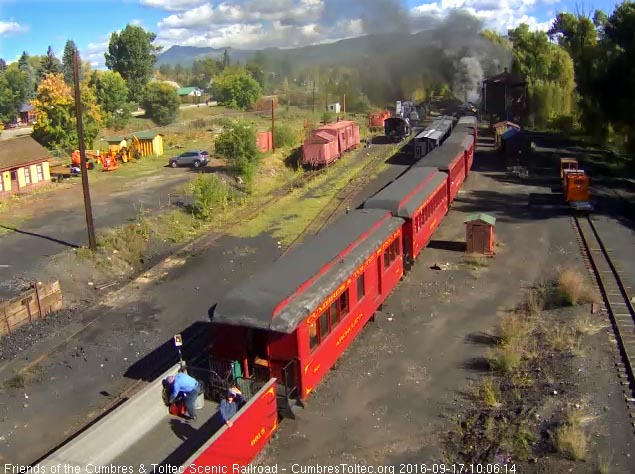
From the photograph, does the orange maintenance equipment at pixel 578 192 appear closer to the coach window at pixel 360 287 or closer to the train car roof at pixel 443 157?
the train car roof at pixel 443 157

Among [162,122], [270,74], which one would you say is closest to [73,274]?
[162,122]

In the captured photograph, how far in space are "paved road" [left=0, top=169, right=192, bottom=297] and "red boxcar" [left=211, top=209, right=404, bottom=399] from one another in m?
11.4

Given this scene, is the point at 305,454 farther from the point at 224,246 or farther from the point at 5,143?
the point at 5,143

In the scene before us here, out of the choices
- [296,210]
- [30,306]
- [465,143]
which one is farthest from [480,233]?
[30,306]

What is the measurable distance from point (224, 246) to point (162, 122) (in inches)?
2161

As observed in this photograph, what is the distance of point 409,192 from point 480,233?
400 centimetres

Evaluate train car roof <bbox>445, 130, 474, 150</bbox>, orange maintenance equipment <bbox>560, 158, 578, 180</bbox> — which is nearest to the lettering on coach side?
train car roof <bbox>445, 130, 474, 150</bbox>

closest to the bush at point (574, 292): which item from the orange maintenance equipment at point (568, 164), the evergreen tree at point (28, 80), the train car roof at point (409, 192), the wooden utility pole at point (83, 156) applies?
the train car roof at point (409, 192)

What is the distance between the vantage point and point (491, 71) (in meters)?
79.2

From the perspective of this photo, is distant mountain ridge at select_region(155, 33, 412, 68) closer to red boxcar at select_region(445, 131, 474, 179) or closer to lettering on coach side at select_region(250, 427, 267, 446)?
red boxcar at select_region(445, 131, 474, 179)

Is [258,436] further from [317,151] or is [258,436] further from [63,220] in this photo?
[317,151]

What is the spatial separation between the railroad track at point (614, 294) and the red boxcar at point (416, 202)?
235 inches

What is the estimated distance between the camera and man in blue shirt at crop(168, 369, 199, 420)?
36.6 feet

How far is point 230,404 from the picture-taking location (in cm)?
1059
